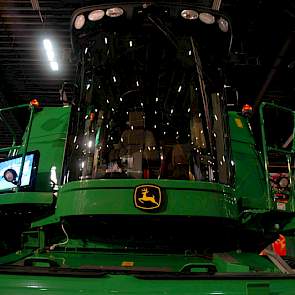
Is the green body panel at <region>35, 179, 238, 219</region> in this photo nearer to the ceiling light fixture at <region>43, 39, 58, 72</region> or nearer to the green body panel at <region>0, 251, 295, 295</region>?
the green body panel at <region>0, 251, 295, 295</region>

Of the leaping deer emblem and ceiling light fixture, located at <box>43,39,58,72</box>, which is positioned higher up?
ceiling light fixture, located at <box>43,39,58,72</box>

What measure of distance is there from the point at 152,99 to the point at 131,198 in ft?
3.63

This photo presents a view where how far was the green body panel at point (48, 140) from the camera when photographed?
14.3 feet

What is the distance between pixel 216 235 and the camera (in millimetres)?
3482

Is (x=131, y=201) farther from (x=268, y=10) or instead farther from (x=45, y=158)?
(x=268, y=10)

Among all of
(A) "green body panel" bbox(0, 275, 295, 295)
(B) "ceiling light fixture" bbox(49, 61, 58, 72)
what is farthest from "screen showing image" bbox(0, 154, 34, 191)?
(B) "ceiling light fixture" bbox(49, 61, 58, 72)

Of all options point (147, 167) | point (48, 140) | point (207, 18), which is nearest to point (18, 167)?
point (48, 140)

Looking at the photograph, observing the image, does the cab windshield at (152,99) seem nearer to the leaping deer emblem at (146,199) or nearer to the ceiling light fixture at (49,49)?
the leaping deer emblem at (146,199)

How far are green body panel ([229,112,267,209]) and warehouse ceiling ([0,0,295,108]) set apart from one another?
6.87 feet

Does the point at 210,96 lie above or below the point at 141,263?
above

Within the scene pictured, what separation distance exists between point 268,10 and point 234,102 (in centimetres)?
461

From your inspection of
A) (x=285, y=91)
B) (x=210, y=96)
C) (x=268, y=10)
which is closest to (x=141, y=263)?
(x=210, y=96)

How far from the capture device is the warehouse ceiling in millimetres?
8109

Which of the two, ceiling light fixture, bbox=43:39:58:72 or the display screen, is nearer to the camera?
the display screen
